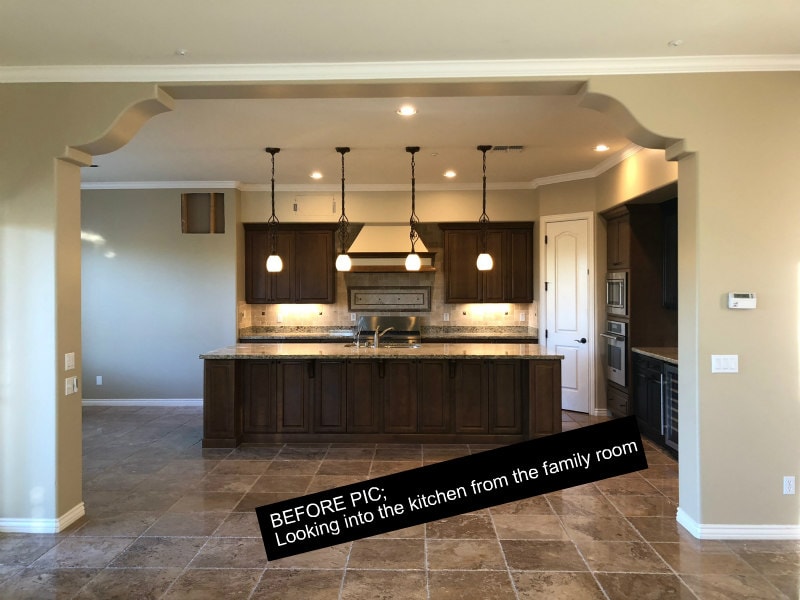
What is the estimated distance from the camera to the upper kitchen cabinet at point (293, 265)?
7.39 meters

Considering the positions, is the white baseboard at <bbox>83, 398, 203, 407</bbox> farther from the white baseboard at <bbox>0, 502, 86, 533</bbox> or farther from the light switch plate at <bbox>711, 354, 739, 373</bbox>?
the light switch plate at <bbox>711, 354, 739, 373</bbox>

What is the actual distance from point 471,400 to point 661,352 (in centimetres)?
192

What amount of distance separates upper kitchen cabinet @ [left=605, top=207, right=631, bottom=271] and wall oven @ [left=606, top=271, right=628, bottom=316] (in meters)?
0.10

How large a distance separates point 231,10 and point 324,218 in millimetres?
4794

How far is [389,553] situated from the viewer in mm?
3111

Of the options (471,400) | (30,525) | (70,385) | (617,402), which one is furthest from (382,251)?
(30,525)

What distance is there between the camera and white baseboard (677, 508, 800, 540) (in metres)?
3.21

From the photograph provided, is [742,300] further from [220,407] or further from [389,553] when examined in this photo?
[220,407]

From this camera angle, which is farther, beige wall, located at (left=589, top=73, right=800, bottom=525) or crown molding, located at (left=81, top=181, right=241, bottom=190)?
crown molding, located at (left=81, top=181, right=241, bottom=190)

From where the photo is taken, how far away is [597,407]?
638 centimetres

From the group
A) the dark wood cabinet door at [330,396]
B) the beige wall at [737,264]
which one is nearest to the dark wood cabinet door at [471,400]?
the dark wood cabinet door at [330,396]

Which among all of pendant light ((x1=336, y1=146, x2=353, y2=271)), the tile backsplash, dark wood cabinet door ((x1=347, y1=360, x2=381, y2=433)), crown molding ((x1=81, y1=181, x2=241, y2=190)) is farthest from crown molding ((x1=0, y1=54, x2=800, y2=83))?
the tile backsplash

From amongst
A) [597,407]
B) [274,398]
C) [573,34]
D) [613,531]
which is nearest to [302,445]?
[274,398]

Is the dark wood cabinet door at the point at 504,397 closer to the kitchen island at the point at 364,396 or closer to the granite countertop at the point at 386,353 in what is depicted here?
the kitchen island at the point at 364,396
